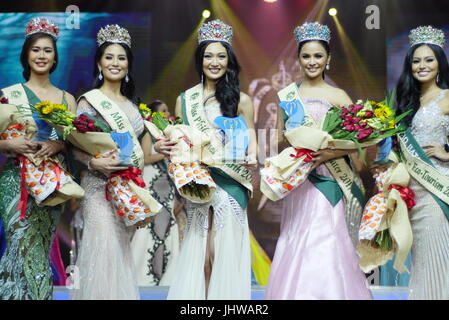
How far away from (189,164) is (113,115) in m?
0.54

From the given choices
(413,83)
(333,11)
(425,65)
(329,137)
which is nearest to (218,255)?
(329,137)

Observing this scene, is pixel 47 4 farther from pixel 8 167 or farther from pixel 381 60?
pixel 381 60

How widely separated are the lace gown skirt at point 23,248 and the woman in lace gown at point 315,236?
1.28m

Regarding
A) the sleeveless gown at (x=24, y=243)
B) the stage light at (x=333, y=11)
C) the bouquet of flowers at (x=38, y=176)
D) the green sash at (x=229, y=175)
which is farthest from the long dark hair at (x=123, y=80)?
the stage light at (x=333, y=11)

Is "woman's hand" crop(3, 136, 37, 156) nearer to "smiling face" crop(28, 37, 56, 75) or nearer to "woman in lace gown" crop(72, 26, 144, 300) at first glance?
"woman in lace gown" crop(72, 26, 144, 300)

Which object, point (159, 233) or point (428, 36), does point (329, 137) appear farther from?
point (159, 233)

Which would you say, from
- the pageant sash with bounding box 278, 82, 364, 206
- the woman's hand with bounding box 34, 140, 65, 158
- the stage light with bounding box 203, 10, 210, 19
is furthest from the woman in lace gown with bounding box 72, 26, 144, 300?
the stage light with bounding box 203, 10, 210, 19

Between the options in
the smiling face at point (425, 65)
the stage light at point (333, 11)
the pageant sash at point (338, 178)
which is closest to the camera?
the pageant sash at point (338, 178)

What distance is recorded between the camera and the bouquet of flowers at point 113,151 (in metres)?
4.77

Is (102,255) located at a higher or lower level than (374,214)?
lower

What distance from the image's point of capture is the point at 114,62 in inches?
198

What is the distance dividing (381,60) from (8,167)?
3.16 m

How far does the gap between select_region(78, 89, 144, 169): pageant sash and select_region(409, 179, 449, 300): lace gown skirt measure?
1582mm

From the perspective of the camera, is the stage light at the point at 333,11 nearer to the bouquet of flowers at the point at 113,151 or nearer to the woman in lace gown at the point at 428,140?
the woman in lace gown at the point at 428,140
